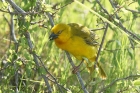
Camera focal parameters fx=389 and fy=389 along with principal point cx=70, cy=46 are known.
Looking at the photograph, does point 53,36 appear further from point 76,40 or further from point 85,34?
point 85,34

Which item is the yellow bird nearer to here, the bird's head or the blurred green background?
the bird's head

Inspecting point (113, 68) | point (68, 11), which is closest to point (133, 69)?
point (113, 68)

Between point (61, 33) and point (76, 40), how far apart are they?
0.21 metres

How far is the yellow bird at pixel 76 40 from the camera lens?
3.75 metres

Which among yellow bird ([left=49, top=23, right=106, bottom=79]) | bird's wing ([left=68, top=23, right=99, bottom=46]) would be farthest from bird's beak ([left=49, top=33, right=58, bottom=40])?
bird's wing ([left=68, top=23, right=99, bottom=46])

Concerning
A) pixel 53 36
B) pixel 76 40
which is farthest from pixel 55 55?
pixel 53 36

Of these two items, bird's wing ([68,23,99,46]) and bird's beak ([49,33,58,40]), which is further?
bird's wing ([68,23,99,46])

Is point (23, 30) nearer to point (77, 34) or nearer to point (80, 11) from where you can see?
point (77, 34)

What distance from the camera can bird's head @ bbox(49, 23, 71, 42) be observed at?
3659 mm

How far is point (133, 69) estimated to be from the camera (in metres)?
3.58

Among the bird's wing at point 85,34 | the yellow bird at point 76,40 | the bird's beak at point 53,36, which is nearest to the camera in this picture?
the bird's beak at point 53,36

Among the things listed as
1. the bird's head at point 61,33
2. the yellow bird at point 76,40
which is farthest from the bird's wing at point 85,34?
the bird's head at point 61,33

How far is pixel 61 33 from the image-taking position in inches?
150

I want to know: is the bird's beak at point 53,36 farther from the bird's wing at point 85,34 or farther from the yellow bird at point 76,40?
the bird's wing at point 85,34
